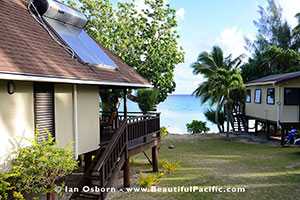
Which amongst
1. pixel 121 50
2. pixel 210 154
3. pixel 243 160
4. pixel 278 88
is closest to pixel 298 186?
pixel 243 160

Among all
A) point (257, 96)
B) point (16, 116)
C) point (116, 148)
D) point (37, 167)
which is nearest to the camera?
point (37, 167)

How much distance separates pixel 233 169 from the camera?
13.4 m

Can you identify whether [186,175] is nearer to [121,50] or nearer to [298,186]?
[298,186]

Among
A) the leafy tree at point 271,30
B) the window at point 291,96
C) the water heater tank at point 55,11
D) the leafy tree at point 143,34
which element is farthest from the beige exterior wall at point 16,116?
the leafy tree at point 271,30

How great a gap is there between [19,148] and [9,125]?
516mm

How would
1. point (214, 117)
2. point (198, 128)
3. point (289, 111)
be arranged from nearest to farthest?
point (289, 111) → point (198, 128) → point (214, 117)

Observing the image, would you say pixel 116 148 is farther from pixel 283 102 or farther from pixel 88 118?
pixel 283 102

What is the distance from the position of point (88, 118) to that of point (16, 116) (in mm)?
3007

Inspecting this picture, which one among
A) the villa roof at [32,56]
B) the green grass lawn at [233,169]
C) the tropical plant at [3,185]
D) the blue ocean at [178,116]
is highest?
the villa roof at [32,56]

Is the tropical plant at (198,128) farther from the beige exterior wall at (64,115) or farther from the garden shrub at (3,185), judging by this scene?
the garden shrub at (3,185)

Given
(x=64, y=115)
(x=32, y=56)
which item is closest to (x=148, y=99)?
(x=64, y=115)

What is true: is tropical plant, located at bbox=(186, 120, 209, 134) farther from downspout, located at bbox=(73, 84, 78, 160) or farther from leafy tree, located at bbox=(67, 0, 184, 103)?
downspout, located at bbox=(73, 84, 78, 160)

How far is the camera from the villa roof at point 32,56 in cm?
617

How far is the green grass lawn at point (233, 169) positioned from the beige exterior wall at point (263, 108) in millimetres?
2149
